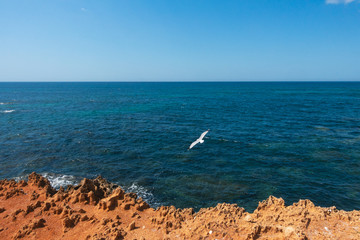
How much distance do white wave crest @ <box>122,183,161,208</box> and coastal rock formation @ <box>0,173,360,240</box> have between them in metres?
4.53

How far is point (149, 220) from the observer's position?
11.1m

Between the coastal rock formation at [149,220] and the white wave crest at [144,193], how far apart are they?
4.53 m

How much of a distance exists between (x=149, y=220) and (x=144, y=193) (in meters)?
A: 7.67

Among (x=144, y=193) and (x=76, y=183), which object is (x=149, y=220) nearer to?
(x=144, y=193)

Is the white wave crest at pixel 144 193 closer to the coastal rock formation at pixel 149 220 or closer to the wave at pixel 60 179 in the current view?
the coastal rock formation at pixel 149 220

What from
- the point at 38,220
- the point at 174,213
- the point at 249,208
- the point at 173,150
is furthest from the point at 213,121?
the point at 38,220

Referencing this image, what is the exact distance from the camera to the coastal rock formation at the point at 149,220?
29.8 ft

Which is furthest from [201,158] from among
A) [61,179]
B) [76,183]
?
[61,179]

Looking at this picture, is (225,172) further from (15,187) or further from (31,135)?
(31,135)

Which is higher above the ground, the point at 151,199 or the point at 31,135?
the point at 31,135

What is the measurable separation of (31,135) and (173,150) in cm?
2656

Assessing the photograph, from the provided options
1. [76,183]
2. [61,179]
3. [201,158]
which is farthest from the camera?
[201,158]

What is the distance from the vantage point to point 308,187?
62.3ft

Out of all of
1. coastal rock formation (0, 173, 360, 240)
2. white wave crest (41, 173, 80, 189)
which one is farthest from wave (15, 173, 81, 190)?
coastal rock formation (0, 173, 360, 240)
